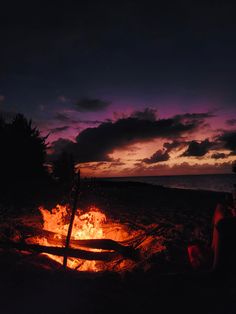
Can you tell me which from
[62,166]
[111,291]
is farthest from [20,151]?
[111,291]

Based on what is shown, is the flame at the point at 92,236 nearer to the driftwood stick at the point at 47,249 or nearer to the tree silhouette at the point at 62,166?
the driftwood stick at the point at 47,249

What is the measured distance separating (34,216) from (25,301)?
6922mm

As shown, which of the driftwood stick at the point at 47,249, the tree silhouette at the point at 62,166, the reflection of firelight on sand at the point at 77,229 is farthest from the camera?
the tree silhouette at the point at 62,166

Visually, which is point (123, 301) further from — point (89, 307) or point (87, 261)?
point (87, 261)

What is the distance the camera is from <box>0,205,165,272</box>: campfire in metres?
6.49

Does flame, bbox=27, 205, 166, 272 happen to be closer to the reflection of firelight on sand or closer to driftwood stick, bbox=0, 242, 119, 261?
the reflection of firelight on sand

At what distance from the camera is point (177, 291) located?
4805mm

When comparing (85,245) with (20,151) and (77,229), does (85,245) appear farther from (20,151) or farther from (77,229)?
(20,151)

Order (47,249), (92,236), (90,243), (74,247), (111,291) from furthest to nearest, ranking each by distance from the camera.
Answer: (92,236), (74,247), (90,243), (47,249), (111,291)

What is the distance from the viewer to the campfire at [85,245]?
256 inches

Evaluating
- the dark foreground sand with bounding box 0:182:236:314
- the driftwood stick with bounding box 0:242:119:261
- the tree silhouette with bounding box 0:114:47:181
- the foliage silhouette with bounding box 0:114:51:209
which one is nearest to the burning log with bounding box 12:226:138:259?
the driftwood stick with bounding box 0:242:119:261

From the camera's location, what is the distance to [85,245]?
22.8 ft

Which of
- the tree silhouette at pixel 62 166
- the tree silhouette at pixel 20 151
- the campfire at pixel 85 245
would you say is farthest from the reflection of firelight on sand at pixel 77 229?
the tree silhouette at pixel 62 166

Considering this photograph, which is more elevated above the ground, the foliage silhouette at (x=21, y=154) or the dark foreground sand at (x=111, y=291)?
the foliage silhouette at (x=21, y=154)
